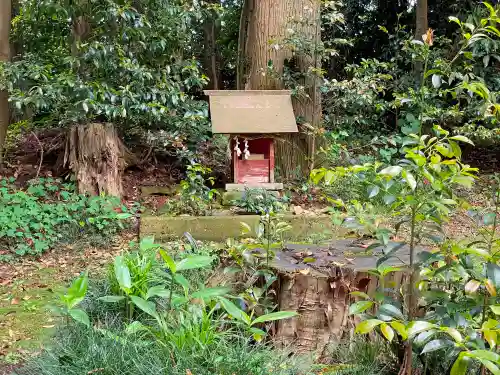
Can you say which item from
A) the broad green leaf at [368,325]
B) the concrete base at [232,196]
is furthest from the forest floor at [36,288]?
the broad green leaf at [368,325]

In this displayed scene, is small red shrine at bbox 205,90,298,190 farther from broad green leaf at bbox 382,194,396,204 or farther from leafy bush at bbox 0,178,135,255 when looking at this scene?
broad green leaf at bbox 382,194,396,204

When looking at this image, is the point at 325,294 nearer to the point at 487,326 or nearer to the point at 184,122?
the point at 487,326

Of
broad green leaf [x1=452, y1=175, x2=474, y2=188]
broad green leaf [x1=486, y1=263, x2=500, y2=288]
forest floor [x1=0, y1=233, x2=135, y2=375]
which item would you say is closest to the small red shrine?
forest floor [x1=0, y1=233, x2=135, y2=375]

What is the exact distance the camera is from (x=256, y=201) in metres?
5.57

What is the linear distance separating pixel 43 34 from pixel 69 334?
16.3 feet

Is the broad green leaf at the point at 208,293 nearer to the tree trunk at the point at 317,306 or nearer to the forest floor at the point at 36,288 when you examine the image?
the tree trunk at the point at 317,306

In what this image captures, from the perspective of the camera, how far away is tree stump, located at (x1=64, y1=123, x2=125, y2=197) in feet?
18.7

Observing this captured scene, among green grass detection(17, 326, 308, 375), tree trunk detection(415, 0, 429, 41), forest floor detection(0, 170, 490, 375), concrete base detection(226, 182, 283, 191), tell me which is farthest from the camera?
tree trunk detection(415, 0, 429, 41)

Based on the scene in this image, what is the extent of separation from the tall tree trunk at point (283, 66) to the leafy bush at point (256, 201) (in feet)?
4.08

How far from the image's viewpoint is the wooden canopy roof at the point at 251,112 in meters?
5.43

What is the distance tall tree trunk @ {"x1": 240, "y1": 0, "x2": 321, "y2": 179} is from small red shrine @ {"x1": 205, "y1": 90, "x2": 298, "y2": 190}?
2.93ft

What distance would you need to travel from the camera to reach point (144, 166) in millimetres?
6688

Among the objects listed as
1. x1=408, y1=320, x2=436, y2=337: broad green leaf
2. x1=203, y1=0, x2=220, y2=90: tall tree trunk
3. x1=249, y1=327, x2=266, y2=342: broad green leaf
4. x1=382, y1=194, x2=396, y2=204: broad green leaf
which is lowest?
x1=249, y1=327, x2=266, y2=342: broad green leaf

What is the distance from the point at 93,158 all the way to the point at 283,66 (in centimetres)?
289
